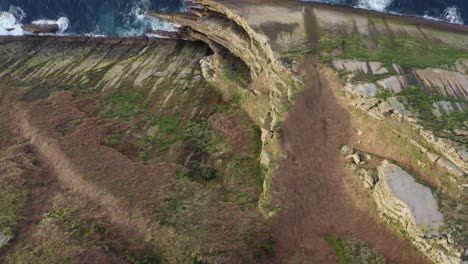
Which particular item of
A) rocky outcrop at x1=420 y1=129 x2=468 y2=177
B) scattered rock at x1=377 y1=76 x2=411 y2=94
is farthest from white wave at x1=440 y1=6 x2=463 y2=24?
rocky outcrop at x1=420 y1=129 x2=468 y2=177

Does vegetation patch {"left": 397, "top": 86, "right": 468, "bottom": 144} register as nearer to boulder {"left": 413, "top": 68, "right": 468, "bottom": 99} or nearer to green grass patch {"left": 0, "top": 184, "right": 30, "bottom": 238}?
boulder {"left": 413, "top": 68, "right": 468, "bottom": 99}

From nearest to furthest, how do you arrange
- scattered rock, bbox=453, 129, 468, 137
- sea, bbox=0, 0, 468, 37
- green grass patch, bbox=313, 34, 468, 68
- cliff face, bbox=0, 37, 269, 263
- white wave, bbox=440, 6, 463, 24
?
1. cliff face, bbox=0, 37, 269, 263
2. scattered rock, bbox=453, 129, 468, 137
3. green grass patch, bbox=313, 34, 468, 68
4. white wave, bbox=440, 6, 463, 24
5. sea, bbox=0, 0, 468, 37

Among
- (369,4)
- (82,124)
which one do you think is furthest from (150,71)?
(369,4)

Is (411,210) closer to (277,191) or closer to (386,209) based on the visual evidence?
(386,209)

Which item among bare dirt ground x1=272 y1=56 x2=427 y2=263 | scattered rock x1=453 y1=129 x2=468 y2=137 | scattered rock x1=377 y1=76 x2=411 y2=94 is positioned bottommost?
bare dirt ground x1=272 y1=56 x2=427 y2=263

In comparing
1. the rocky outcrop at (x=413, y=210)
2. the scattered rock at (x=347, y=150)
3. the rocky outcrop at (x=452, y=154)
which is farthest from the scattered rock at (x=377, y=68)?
the rocky outcrop at (x=413, y=210)

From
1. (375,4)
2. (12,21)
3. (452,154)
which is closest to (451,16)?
(375,4)

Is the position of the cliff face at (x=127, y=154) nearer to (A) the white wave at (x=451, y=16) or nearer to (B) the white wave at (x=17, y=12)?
(B) the white wave at (x=17, y=12)
